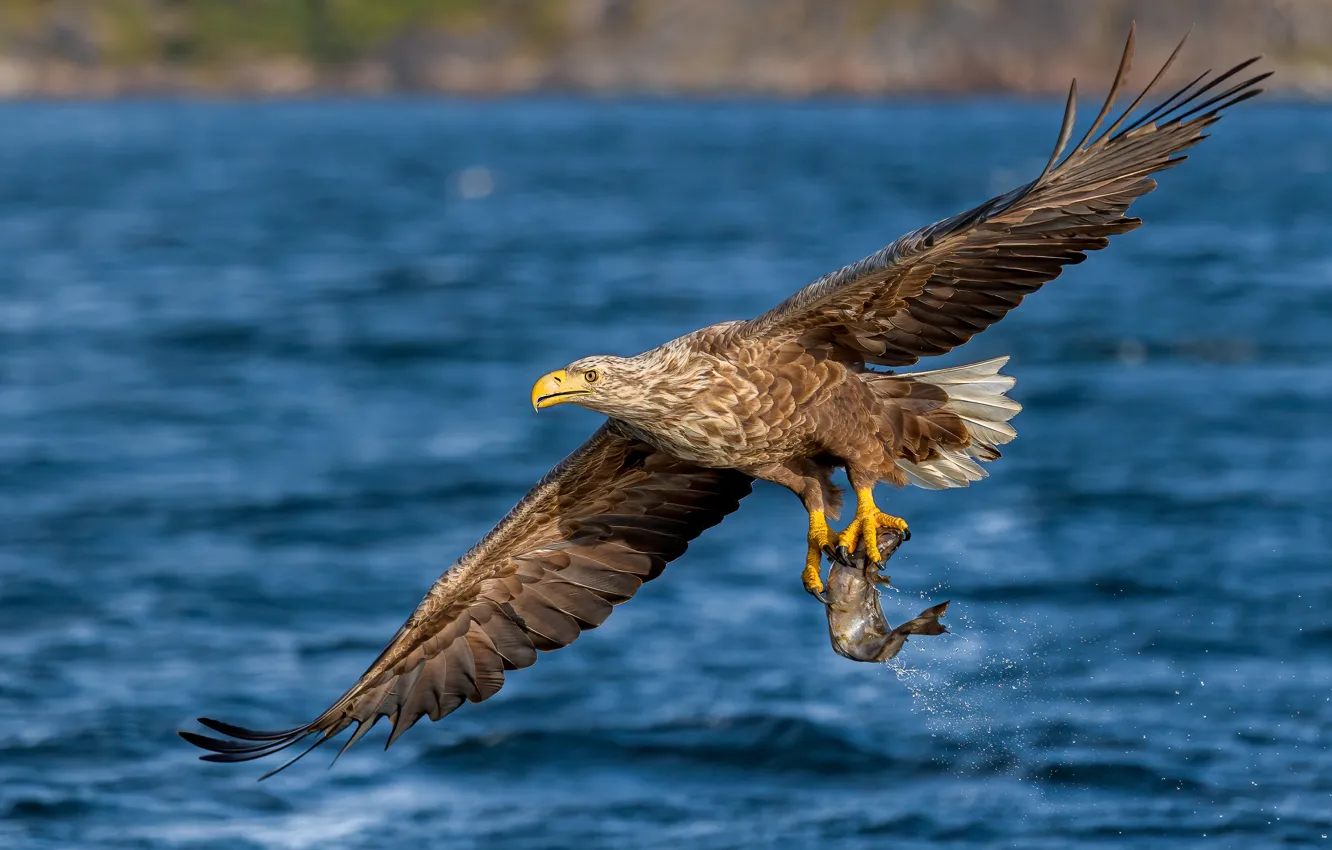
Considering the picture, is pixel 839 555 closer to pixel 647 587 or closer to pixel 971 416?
pixel 971 416

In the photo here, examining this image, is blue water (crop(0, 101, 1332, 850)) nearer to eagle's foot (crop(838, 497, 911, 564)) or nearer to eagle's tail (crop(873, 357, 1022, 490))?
eagle's tail (crop(873, 357, 1022, 490))

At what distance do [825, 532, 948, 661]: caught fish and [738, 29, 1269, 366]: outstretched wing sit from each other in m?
0.76

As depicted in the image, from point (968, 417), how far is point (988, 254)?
0.62 meters

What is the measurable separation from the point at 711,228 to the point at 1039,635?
32257mm

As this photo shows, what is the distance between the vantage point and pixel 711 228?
46.8 metres

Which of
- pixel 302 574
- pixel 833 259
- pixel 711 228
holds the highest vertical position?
pixel 711 228

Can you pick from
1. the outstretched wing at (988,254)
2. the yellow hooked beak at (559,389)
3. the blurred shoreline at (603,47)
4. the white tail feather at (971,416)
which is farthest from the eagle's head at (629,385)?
the blurred shoreline at (603,47)

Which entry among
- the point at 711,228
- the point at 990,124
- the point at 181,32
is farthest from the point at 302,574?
the point at 181,32

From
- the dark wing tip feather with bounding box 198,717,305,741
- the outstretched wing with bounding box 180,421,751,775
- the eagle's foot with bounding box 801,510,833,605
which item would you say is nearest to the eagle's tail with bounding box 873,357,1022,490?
the eagle's foot with bounding box 801,510,833,605

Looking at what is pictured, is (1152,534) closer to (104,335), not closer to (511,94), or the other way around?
(104,335)

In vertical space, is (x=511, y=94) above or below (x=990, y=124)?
above

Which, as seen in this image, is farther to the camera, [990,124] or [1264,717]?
[990,124]

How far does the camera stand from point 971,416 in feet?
23.9

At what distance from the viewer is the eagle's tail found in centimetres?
725
